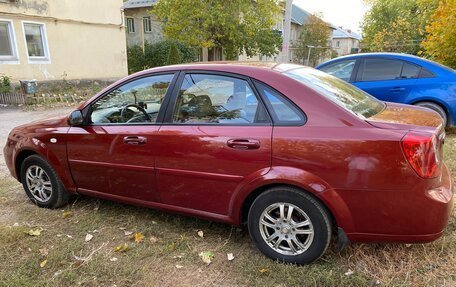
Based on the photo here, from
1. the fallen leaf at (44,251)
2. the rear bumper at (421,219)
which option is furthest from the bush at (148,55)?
the rear bumper at (421,219)

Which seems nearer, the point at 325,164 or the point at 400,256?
the point at 325,164

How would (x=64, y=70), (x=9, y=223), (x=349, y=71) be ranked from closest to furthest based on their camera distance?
(x=9, y=223) → (x=349, y=71) → (x=64, y=70)

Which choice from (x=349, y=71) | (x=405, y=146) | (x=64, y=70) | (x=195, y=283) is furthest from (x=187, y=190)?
(x=64, y=70)

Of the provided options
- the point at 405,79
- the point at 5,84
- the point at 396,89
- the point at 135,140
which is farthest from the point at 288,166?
the point at 5,84

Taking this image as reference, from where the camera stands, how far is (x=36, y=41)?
46.2 feet

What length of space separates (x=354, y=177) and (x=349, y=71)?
501 cm

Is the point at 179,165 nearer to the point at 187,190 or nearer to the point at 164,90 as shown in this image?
the point at 187,190

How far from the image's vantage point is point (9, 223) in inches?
149

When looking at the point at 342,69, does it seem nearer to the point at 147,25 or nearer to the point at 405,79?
the point at 405,79

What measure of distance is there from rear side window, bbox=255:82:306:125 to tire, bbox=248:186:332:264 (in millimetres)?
508

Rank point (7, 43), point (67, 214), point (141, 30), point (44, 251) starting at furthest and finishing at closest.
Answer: point (141, 30), point (7, 43), point (67, 214), point (44, 251)

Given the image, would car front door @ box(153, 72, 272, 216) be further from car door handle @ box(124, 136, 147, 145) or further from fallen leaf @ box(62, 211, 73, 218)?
fallen leaf @ box(62, 211, 73, 218)

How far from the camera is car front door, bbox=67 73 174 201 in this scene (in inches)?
130

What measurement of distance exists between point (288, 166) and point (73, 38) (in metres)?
15.0
